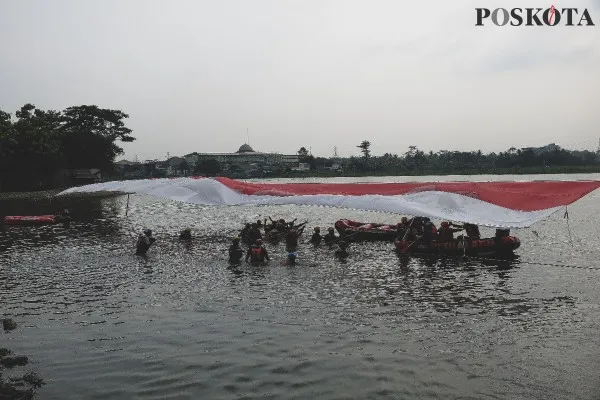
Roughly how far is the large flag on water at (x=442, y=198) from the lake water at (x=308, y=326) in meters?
3.13

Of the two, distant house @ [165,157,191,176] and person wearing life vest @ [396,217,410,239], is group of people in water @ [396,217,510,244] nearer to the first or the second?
person wearing life vest @ [396,217,410,239]

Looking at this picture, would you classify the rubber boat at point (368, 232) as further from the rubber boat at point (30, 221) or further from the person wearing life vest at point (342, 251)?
the rubber boat at point (30, 221)

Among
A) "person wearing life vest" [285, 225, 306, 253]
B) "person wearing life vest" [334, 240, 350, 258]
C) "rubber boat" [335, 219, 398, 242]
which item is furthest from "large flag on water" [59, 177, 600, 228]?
"rubber boat" [335, 219, 398, 242]

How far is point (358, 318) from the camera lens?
49.9ft

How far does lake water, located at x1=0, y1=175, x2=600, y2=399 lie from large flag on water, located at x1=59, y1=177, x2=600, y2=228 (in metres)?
3.13

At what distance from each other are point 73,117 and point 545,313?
96.5 meters

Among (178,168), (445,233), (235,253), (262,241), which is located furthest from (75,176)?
(178,168)

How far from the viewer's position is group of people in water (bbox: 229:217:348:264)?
77.7 ft

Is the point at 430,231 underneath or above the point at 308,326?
above

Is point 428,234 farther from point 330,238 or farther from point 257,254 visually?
point 257,254

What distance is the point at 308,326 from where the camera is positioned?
572 inches

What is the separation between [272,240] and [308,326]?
1737 centimetres

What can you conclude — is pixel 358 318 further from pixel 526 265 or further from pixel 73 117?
pixel 73 117

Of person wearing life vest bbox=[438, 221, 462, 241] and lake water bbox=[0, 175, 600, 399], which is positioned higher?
person wearing life vest bbox=[438, 221, 462, 241]
